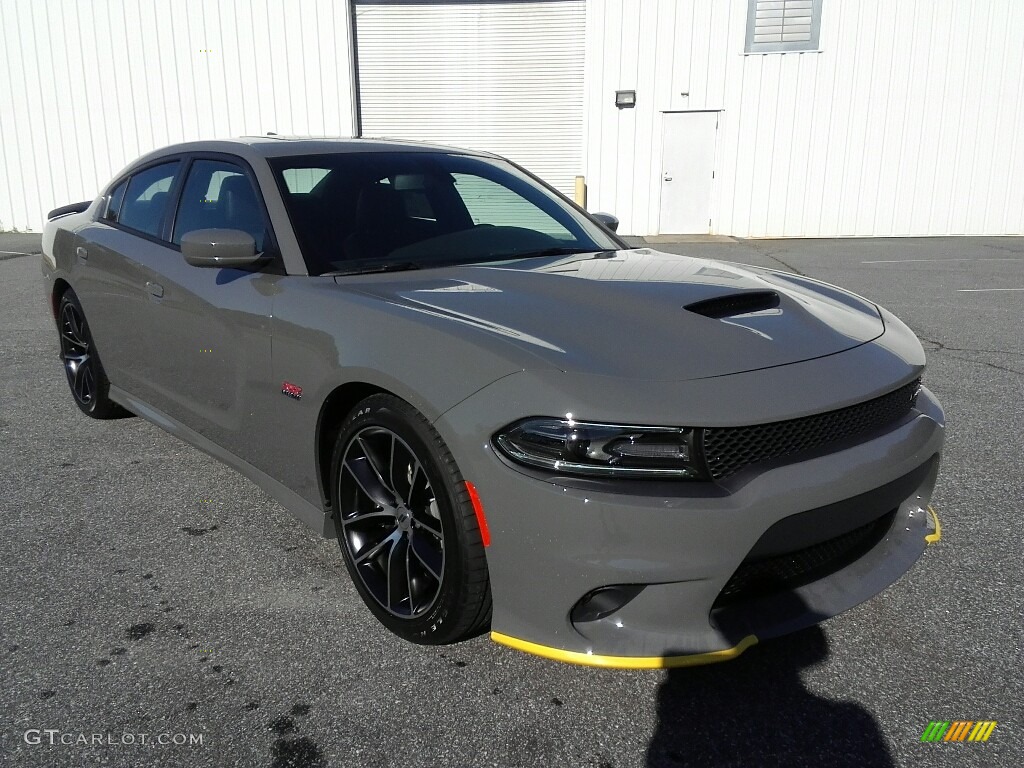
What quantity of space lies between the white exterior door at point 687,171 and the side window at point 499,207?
1349 centimetres

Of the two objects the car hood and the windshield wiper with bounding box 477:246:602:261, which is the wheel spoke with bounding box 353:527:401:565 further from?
the windshield wiper with bounding box 477:246:602:261

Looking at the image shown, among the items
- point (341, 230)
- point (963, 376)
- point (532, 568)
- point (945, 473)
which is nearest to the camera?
point (532, 568)

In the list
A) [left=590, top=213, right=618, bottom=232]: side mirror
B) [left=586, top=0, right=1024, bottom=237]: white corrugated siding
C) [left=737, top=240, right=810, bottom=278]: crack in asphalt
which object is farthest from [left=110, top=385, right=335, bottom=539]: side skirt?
[left=586, top=0, right=1024, bottom=237]: white corrugated siding

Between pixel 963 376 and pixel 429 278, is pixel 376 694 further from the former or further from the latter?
pixel 963 376

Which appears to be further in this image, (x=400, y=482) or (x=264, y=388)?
(x=264, y=388)

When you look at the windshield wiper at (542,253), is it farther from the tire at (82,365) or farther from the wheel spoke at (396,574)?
the tire at (82,365)

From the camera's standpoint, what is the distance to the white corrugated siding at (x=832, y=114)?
50.9ft

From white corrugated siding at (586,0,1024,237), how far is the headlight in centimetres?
1521

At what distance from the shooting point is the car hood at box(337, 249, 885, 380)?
2104 mm

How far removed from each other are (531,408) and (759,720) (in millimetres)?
988

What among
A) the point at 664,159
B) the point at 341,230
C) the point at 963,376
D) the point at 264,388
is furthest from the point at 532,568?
the point at 664,159

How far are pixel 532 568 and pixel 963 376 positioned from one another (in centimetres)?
456

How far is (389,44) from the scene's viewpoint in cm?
1633

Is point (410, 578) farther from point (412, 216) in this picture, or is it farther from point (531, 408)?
point (412, 216)
